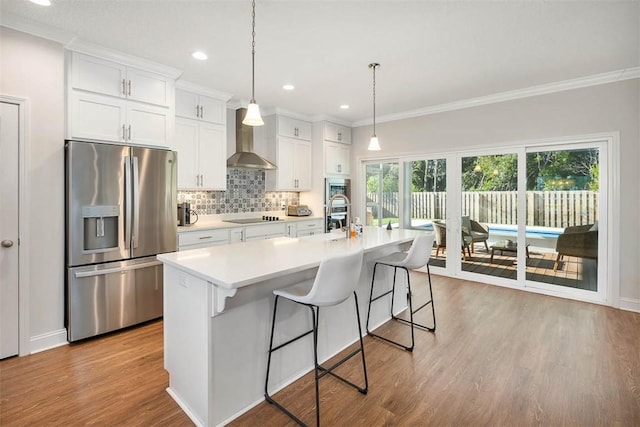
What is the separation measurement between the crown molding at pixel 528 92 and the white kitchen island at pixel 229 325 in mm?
3415

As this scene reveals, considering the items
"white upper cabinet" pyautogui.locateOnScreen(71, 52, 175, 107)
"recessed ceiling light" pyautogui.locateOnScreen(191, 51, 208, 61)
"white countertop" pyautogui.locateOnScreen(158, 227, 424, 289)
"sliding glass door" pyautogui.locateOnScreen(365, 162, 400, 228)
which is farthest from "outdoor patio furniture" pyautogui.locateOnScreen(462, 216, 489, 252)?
"white upper cabinet" pyautogui.locateOnScreen(71, 52, 175, 107)

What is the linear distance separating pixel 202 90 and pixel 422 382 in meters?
3.95

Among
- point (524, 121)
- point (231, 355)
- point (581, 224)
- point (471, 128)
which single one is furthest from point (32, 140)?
point (581, 224)

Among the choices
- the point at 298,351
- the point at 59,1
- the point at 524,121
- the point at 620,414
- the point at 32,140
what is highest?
the point at 59,1

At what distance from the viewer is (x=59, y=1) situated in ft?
7.37

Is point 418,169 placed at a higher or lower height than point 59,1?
lower

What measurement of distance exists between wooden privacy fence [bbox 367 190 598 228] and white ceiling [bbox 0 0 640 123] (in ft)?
4.69

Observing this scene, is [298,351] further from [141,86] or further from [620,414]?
[141,86]

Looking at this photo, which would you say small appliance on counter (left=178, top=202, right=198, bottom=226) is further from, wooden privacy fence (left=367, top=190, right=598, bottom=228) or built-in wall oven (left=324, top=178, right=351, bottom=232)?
wooden privacy fence (left=367, top=190, right=598, bottom=228)

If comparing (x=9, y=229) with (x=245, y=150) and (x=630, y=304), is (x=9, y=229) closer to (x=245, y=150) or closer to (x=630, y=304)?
(x=245, y=150)

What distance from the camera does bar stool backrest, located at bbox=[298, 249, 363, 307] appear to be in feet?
5.72

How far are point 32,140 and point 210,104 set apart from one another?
1.99 m

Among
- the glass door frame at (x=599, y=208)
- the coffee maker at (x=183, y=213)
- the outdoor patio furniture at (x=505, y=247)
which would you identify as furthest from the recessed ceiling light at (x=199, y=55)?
the outdoor patio furniture at (x=505, y=247)

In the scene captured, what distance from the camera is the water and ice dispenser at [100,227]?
2.79 m
